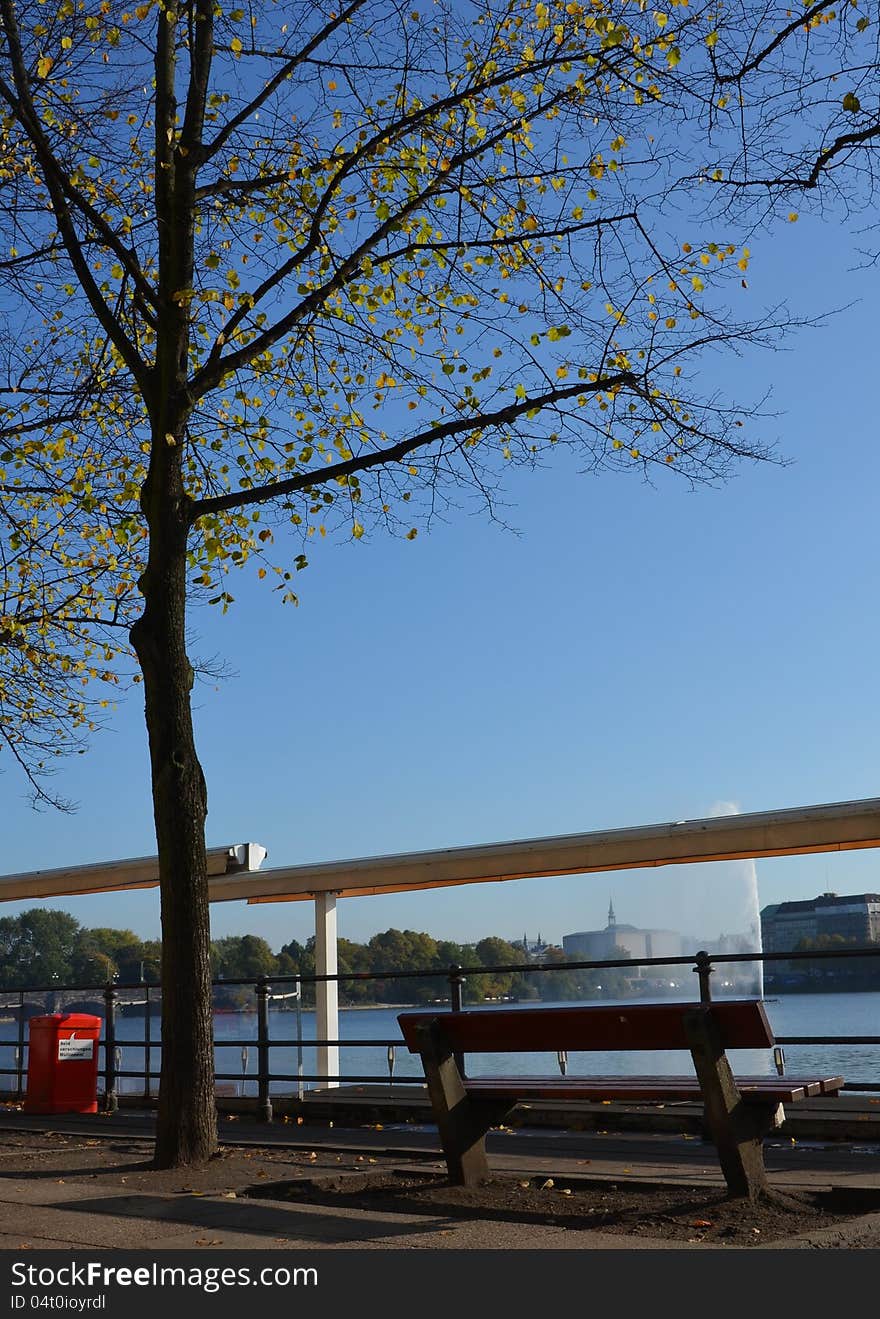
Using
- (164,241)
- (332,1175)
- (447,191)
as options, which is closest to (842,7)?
(447,191)

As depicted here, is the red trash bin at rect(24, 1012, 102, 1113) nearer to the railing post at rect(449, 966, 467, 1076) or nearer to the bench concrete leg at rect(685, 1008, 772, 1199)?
the railing post at rect(449, 966, 467, 1076)

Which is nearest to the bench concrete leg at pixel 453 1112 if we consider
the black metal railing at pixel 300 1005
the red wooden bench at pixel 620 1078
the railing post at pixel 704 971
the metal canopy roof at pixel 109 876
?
the red wooden bench at pixel 620 1078

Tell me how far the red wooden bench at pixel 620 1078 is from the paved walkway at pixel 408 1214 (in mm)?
492

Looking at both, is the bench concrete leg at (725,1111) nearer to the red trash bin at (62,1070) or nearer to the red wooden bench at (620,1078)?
the red wooden bench at (620,1078)

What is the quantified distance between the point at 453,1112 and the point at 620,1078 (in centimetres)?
102

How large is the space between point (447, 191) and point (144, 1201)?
7066mm

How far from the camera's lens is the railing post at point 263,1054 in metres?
10.9

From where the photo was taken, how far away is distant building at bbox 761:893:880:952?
11484mm

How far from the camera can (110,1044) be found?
42.0 ft

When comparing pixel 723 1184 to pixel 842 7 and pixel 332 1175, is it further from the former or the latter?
pixel 842 7

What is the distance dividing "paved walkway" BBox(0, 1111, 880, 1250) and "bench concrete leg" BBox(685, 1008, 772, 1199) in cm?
53

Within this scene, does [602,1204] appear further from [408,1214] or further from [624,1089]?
[408,1214]

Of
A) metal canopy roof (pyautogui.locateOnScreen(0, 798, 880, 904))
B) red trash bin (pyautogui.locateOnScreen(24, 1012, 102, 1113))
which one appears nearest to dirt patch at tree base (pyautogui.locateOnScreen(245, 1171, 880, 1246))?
metal canopy roof (pyautogui.locateOnScreen(0, 798, 880, 904))

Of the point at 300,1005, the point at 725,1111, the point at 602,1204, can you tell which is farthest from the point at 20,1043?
the point at 725,1111
